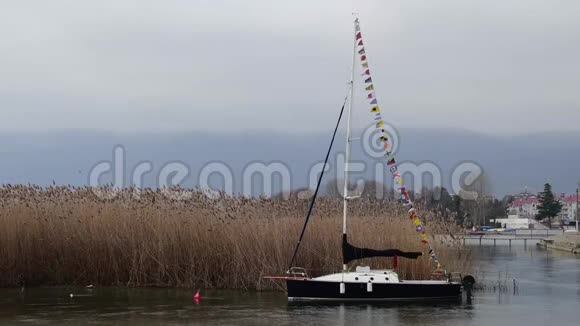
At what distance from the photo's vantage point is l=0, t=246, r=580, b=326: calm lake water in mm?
13914

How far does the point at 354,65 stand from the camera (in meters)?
17.2

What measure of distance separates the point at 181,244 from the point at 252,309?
4.04m

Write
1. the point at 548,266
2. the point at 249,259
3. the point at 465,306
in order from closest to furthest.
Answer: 1. the point at 465,306
2. the point at 249,259
3. the point at 548,266

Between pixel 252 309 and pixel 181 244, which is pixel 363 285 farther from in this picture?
pixel 181 244

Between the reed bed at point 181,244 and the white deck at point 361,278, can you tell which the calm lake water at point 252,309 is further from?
the reed bed at point 181,244

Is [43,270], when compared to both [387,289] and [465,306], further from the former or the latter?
[465,306]

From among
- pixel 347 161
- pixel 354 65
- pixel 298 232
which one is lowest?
pixel 298 232

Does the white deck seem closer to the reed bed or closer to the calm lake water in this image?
the calm lake water

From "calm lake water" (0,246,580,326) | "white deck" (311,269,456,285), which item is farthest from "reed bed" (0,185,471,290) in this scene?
"white deck" (311,269,456,285)

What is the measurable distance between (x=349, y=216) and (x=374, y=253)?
3164 millimetres


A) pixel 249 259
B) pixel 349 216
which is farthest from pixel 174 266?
pixel 349 216

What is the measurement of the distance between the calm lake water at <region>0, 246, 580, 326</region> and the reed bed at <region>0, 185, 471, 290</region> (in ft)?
2.37

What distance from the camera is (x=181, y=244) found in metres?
18.7

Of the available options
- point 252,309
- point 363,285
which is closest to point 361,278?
point 363,285
